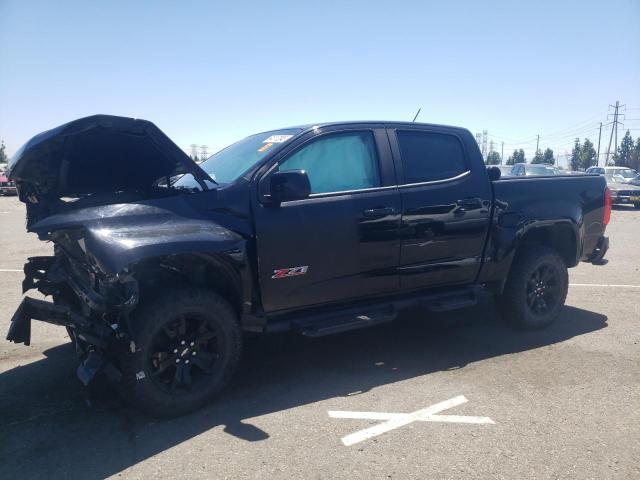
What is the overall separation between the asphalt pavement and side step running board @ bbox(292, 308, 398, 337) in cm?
47

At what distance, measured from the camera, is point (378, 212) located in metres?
4.26

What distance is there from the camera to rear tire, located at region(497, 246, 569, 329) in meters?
5.34

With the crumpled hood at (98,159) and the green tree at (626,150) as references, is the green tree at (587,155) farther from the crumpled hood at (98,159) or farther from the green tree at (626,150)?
the crumpled hood at (98,159)

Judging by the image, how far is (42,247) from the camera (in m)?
10.7

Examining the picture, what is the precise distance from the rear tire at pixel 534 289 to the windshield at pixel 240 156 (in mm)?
2778

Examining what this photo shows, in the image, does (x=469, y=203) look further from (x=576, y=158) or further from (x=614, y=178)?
(x=576, y=158)

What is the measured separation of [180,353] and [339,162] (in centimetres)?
197

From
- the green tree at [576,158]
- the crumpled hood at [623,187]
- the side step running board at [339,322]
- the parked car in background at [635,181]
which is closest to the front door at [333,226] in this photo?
the side step running board at [339,322]

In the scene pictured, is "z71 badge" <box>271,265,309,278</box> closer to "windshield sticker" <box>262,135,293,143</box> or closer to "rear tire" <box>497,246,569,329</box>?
"windshield sticker" <box>262,135,293,143</box>

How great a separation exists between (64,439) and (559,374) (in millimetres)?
3793

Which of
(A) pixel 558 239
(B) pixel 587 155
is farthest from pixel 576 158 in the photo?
(A) pixel 558 239

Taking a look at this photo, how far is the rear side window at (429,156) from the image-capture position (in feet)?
15.2

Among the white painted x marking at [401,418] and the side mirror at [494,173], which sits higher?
the side mirror at [494,173]

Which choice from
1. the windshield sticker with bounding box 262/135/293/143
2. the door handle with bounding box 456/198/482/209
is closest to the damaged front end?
the windshield sticker with bounding box 262/135/293/143
